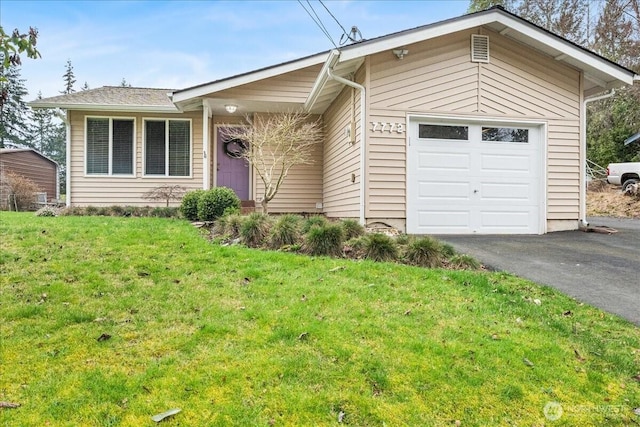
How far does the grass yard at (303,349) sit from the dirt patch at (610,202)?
11395mm

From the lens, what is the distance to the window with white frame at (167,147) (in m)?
10.9

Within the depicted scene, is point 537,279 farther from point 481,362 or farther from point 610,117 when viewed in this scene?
point 610,117

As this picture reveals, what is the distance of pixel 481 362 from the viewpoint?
2684 millimetres

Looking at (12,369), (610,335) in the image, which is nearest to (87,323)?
(12,369)

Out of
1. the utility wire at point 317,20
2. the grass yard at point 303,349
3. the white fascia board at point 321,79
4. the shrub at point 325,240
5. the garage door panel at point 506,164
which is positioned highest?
the utility wire at point 317,20

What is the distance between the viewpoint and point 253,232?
5.93m

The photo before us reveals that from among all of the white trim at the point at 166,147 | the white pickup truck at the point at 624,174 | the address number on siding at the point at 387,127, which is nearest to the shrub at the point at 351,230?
the address number on siding at the point at 387,127

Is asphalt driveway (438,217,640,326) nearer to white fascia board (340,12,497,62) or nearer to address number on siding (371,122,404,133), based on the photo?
address number on siding (371,122,404,133)

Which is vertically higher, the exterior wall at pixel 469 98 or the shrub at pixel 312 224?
the exterior wall at pixel 469 98

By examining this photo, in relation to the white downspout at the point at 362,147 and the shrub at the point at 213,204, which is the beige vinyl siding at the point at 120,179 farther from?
the white downspout at the point at 362,147

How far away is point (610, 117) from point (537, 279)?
18.0m

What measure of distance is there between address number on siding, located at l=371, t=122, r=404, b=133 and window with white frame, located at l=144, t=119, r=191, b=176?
5.94m

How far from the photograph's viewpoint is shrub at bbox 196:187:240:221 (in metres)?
7.84

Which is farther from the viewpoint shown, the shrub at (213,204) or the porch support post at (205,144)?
the porch support post at (205,144)
